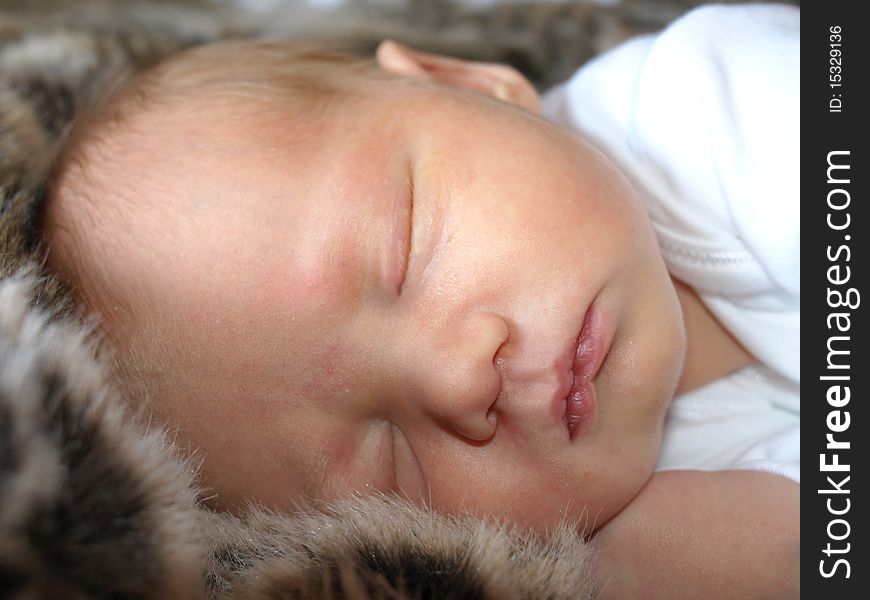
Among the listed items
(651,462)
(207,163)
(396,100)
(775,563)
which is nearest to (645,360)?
(651,462)

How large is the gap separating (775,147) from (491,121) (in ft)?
1.34

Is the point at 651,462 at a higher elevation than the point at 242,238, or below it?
below

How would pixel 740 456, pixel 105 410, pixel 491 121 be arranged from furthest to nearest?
1. pixel 740 456
2. pixel 491 121
3. pixel 105 410

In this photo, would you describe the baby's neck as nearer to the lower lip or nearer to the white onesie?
the white onesie

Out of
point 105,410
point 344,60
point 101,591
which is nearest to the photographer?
point 101,591

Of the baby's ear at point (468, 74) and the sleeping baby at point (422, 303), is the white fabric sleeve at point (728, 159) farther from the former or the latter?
the baby's ear at point (468, 74)

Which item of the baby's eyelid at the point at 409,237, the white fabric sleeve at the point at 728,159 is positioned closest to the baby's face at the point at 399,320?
the baby's eyelid at the point at 409,237

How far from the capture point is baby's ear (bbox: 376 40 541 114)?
54.7 inches

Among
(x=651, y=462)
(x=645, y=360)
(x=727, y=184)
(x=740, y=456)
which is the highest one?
(x=727, y=184)

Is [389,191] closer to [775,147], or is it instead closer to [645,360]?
[645,360]

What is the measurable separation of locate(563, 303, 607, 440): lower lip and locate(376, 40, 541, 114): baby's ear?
0.51 metres

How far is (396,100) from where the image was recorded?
1144 mm

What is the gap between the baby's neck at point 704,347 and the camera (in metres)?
1.33

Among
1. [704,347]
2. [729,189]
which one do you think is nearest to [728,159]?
[729,189]
